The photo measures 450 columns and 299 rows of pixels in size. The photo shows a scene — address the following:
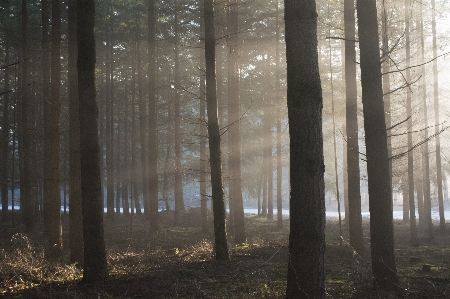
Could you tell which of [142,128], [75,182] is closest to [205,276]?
[75,182]

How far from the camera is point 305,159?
5660 mm

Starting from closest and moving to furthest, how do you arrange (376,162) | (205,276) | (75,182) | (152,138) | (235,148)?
1. (376,162)
2. (205,276)
3. (75,182)
4. (235,148)
5. (152,138)

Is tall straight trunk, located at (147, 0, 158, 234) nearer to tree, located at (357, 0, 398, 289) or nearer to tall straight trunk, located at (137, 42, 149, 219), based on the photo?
tall straight trunk, located at (137, 42, 149, 219)

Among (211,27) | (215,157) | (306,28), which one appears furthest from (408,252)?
(306,28)

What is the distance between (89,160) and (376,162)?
19.6ft

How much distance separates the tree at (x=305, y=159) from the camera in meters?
5.61

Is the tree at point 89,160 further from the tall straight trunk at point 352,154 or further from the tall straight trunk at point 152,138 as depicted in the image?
the tall straight trunk at point 152,138

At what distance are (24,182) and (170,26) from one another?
1407cm

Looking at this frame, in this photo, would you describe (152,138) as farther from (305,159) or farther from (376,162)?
(305,159)

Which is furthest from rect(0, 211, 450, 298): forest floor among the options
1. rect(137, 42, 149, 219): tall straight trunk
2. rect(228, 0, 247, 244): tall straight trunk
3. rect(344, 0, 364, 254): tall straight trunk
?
rect(137, 42, 149, 219): tall straight trunk

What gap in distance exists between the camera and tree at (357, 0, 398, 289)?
301 inches

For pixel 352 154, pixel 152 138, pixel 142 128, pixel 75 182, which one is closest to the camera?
pixel 75 182

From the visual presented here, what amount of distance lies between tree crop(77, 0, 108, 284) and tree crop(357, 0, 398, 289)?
5642mm

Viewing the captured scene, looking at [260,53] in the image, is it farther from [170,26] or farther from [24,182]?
[24,182]
